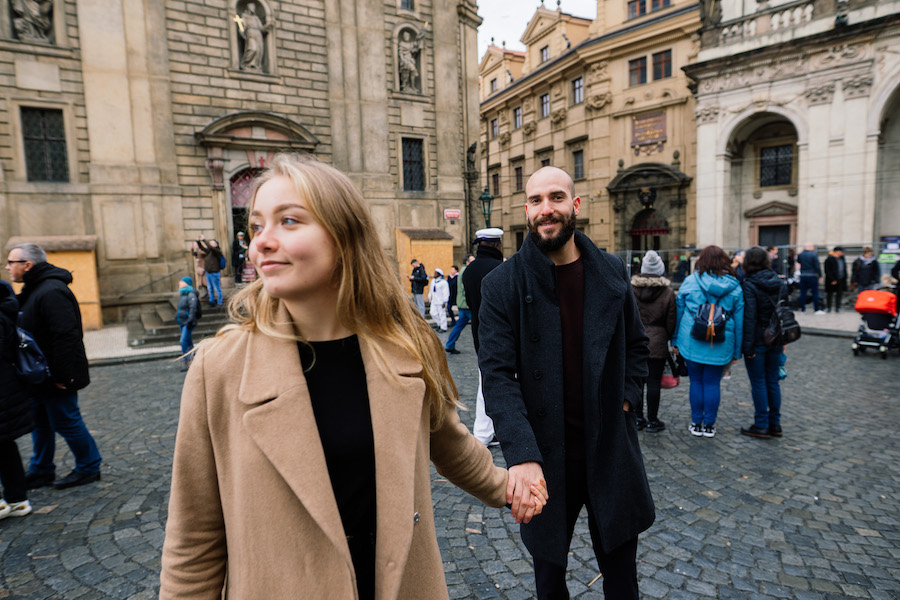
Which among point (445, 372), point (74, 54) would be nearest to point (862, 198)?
point (445, 372)

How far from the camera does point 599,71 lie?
28641 millimetres

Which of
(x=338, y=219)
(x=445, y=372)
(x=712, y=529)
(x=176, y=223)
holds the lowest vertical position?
(x=712, y=529)

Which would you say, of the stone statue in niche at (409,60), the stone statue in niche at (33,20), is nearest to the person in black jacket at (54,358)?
the stone statue in niche at (33,20)

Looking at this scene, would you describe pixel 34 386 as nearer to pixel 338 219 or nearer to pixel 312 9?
pixel 338 219

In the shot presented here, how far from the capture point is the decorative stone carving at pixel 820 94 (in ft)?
65.3

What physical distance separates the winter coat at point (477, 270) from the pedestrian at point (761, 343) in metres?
2.62

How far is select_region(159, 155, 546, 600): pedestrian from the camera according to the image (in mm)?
1258

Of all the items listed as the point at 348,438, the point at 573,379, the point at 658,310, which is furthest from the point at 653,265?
the point at 348,438

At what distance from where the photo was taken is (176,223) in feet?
51.3

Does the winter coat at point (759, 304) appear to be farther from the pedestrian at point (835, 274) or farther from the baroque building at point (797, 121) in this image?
the baroque building at point (797, 121)

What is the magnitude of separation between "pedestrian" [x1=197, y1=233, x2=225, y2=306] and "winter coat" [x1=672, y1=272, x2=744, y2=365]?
1239 cm

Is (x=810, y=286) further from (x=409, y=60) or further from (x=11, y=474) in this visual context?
(x=11, y=474)

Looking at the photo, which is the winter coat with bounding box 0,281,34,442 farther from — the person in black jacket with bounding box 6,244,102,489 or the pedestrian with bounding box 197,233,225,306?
the pedestrian with bounding box 197,233,225,306

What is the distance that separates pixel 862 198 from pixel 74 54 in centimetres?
2714
